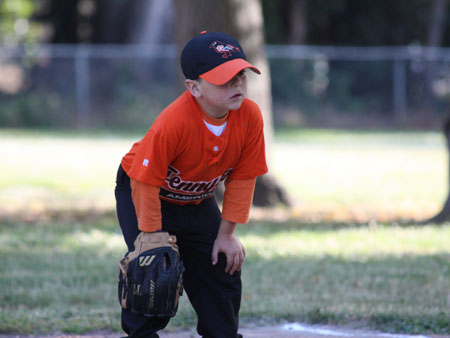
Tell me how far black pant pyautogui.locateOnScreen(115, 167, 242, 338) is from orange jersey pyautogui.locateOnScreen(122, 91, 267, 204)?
0.09m

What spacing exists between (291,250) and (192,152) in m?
3.50

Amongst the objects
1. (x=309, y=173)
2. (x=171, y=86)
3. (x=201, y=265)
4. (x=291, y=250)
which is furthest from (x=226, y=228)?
(x=171, y=86)

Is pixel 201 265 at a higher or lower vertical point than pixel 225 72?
lower

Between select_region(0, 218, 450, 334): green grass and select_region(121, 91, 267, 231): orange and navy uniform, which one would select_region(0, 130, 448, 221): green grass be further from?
select_region(121, 91, 267, 231): orange and navy uniform

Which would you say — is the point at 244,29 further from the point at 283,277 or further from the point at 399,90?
the point at 399,90

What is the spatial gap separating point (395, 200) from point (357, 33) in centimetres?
2148

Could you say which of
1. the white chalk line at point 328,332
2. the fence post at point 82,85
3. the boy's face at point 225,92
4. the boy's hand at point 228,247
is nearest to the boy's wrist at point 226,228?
the boy's hand at point 228,247

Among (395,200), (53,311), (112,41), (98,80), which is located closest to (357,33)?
(112,41)

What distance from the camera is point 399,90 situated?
72.6 ft

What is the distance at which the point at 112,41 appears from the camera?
2556 centimetres

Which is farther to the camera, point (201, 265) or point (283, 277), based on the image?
point (283, 277)

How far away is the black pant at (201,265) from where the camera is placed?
357cm

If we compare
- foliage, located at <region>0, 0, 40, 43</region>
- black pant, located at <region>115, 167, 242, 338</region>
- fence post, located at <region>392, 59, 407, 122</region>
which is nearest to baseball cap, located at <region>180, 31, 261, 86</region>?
black pant, located at <region>115, 167, 242, 338</region>

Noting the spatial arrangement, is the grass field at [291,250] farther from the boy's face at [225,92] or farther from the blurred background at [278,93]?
the boy's face at [225,92]
